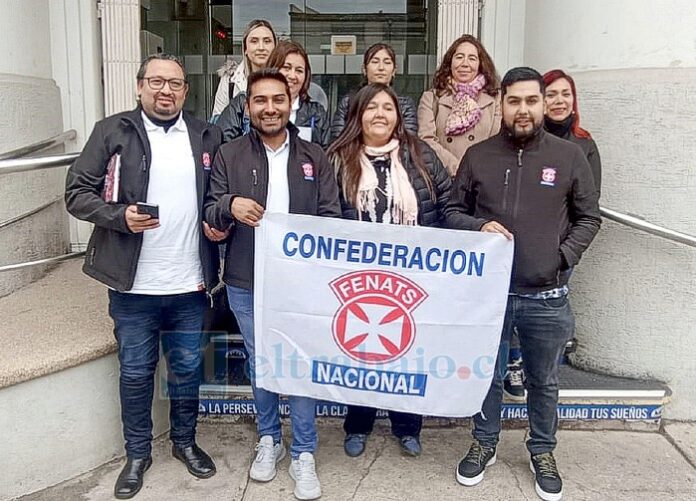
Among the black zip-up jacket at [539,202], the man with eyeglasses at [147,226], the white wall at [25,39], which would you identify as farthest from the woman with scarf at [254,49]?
the white wall at [25,39]

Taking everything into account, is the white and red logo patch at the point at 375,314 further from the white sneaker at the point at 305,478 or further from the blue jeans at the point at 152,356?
the blue jeans at the point at 152,356

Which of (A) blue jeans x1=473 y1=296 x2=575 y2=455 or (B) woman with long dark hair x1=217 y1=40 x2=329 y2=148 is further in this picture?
(B) woman with long dark hair x1=217 y1=40 x2=329 y2=148

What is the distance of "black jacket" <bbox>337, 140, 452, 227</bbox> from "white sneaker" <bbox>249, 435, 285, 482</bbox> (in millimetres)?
1170

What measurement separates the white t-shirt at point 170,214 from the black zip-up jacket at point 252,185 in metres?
0.11

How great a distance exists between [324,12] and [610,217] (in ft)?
13.4

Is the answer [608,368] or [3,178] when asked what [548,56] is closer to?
[608,368]

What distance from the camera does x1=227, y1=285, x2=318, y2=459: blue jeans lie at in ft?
10.6

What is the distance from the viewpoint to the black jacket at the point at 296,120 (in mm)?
3584

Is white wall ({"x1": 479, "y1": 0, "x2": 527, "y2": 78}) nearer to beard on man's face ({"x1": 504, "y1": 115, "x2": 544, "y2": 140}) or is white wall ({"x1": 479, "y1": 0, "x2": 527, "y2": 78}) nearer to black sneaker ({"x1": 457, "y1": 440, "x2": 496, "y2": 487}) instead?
beard on man's face ({"x1": 504, "y1": 115, "x2": 544, "y2": 140})

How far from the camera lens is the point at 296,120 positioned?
143 inches

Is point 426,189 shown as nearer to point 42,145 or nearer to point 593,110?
point 593,110

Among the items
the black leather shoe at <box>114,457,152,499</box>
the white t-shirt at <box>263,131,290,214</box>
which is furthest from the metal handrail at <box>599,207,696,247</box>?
the black leather shoe at <box>114,457,152,499</box>

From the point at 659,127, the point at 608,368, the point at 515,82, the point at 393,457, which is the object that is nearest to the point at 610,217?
the point at 659,127

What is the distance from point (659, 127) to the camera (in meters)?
3.96
